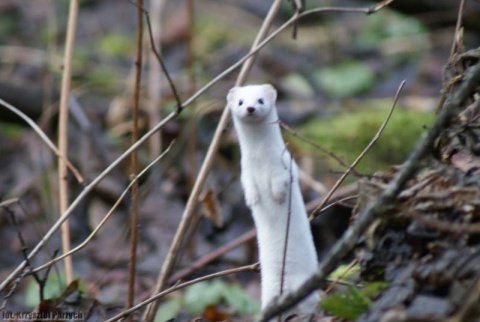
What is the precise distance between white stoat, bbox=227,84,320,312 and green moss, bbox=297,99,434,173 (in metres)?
2.21

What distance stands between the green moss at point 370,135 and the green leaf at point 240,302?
1.21 meters

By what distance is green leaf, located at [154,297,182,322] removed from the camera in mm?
4191

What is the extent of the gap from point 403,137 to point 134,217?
2655mm

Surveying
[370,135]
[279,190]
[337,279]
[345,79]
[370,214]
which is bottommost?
[345,79]

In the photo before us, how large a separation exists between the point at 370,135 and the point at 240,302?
6.11ft

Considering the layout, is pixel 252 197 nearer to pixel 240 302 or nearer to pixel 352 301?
pixel 352 301

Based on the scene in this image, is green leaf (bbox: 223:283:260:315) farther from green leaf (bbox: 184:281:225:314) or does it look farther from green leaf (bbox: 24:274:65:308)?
green leaf (bbox: 24:274:65:308)

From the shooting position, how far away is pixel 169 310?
169 inches

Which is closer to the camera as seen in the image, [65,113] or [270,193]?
[270,193]

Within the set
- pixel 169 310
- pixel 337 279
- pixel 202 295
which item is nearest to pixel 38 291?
pixel 169 310

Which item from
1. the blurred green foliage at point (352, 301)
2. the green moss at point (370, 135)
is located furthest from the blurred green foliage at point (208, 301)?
the blurred green foliage at point (352, 301)

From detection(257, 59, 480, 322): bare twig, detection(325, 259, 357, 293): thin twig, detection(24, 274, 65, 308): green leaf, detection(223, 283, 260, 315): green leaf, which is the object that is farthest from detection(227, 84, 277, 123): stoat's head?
detection(24, 274, 65, 308): green leaf

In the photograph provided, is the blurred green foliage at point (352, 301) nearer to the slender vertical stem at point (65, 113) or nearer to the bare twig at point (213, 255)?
the slender vertical stem at point (65, 113)

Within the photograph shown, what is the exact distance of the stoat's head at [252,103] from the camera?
2859mm
